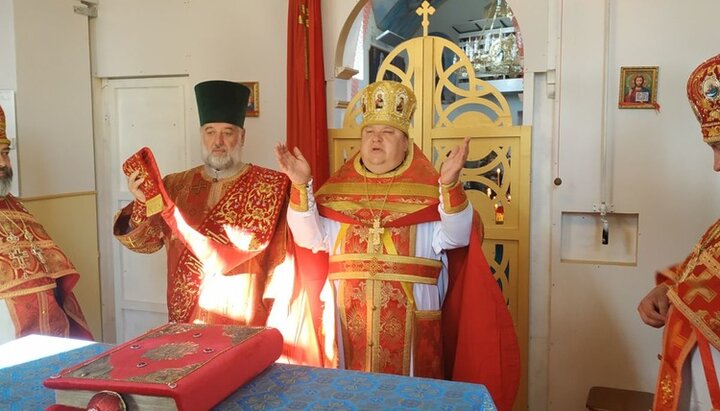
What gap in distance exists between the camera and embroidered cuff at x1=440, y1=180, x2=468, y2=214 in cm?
222

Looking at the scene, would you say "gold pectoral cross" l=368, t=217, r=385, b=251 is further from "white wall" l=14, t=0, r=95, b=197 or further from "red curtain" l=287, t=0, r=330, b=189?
"white wall" l=14, t=0, r=95, b=197

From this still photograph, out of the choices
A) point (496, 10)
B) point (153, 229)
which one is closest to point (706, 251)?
point (153, 229)

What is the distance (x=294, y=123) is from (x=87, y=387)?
2.79 m

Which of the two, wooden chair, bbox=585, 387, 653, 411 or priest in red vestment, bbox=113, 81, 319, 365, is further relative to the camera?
wooden chair, bbox=585, 387, 653, 411

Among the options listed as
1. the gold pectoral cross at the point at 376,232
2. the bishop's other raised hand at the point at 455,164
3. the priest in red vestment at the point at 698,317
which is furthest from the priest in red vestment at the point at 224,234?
the priest in red vestment at the point at 698,317

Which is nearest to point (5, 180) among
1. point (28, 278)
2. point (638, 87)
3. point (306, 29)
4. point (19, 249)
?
point (19, 249)

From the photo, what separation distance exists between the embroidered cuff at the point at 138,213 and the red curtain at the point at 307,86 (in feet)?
4.42

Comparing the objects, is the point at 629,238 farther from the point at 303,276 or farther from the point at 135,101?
the point at 135,101

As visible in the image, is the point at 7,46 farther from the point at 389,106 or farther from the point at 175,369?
the point at 175,369

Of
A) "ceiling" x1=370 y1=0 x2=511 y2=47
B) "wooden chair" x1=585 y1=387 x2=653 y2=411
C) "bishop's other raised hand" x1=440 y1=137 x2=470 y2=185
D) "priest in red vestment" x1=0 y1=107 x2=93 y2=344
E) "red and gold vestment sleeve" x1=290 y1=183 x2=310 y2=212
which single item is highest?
"ceiling" x1=370 y1=0 x2=511 y2=47

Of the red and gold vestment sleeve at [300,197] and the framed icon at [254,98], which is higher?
the framed icon at [254,98]

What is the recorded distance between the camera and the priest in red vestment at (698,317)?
173 cm

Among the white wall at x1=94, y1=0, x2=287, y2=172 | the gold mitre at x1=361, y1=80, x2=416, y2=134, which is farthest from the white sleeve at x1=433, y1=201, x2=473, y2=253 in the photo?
the white wall at x1=94, y1=0, x2=287, y2=172

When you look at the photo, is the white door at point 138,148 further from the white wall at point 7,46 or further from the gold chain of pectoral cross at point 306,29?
the gold chain of pectoral cross at point 306,29
